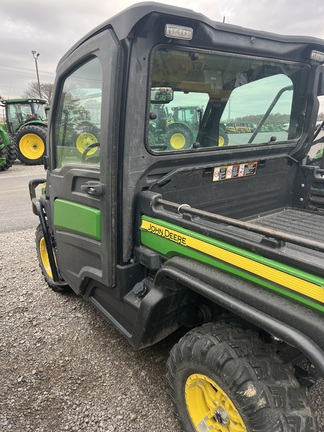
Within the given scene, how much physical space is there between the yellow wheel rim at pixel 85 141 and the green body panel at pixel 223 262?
605mm

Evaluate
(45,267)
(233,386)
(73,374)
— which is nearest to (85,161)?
(73,374)

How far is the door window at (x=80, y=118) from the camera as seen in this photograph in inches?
79.7

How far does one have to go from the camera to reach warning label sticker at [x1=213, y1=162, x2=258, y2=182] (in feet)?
7.56

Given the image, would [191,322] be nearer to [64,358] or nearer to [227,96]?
[64,358]

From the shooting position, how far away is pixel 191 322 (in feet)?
7.00

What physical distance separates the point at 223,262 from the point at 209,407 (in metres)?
0.82

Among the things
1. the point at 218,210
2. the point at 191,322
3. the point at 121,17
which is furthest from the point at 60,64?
the point at 191,322

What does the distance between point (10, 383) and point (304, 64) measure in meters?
3.15

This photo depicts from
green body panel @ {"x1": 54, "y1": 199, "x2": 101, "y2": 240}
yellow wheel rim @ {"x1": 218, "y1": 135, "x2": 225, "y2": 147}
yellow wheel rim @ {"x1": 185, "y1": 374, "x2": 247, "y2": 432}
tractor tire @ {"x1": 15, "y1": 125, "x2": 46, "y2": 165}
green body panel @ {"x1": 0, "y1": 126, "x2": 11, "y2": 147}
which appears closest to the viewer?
yellow wheel rim @ {"x1": 185, "y1": 374, "x2": 247, "y2": 432}

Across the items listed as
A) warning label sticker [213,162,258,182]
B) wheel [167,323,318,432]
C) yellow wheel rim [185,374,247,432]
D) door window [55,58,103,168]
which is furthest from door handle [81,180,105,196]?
yellow wheel rim [185,374,247,432]

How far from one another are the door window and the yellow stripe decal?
26.9 inches

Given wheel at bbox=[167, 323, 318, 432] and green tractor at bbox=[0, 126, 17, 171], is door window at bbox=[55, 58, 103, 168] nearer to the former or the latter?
wheel at bbox=[167, 323, 318, 432]

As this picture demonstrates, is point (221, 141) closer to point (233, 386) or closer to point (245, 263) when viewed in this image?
point (245, 263)

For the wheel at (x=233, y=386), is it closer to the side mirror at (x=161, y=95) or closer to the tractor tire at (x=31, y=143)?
the side mirror at (x=161, y=95)
